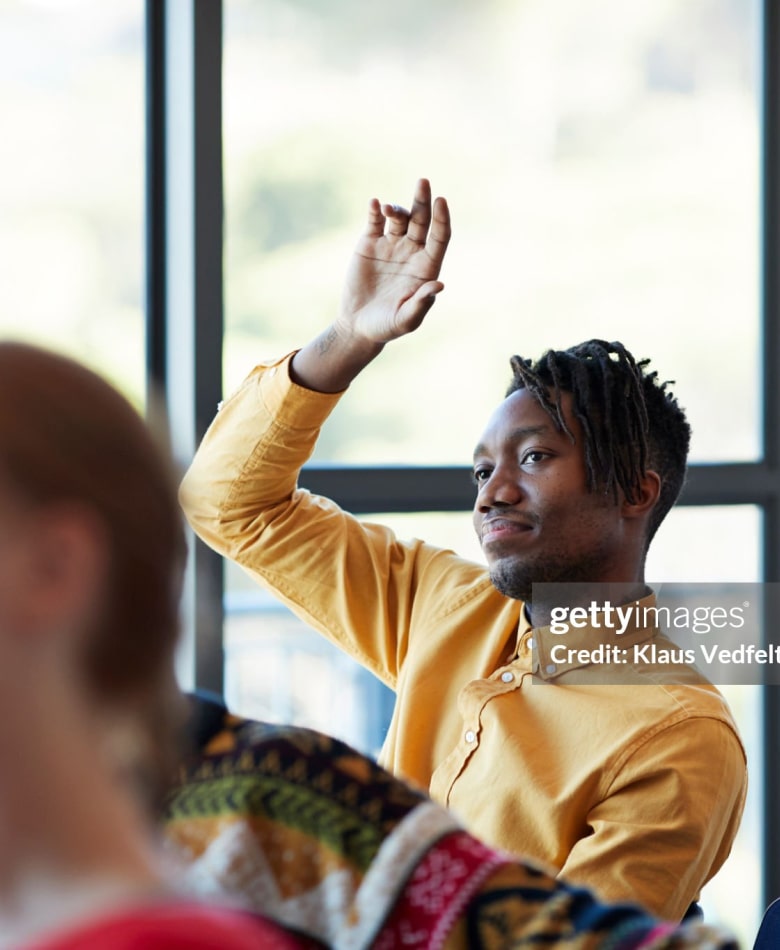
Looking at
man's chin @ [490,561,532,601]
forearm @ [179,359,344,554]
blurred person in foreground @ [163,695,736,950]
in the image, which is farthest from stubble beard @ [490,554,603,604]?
blurred person in foreground @ [163,695,736,950]

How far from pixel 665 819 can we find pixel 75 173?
4.62 ft

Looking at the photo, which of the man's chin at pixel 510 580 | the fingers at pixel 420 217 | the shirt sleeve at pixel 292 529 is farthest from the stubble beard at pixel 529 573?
the fingers at pixel 420 217

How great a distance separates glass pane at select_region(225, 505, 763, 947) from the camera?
7.72 feet

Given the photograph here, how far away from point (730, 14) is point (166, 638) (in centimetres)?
258

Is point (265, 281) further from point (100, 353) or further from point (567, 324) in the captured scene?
point (567, 324)

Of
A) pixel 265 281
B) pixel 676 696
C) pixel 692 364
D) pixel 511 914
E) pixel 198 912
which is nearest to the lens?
pixel 198 912

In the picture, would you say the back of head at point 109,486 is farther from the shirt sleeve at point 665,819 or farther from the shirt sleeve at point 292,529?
the shirt sleeve at point 292,529

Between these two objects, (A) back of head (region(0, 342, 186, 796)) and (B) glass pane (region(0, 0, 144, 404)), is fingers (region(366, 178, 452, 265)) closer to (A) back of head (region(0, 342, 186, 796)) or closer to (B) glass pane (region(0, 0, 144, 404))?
(B) glass pane (region(0, 0, 144, 404))

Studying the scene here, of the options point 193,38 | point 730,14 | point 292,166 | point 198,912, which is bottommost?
point 198,912

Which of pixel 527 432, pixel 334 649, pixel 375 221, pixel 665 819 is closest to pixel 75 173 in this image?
pixel 375 221

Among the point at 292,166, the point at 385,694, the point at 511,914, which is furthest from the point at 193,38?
the point at 511,914

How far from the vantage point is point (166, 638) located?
54 centimetres

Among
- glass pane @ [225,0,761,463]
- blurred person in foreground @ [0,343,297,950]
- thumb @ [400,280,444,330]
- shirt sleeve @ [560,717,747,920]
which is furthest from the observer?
glass pane @ [225,0,761,463]

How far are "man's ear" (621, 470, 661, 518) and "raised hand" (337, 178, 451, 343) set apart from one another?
0.43 m
